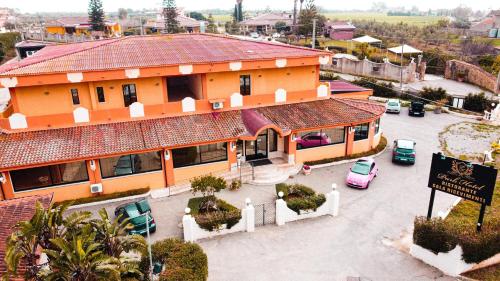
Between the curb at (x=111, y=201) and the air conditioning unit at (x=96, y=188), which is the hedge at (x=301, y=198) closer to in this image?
the curb at (x=111, y=201)

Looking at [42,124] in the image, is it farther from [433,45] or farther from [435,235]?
[433,45]

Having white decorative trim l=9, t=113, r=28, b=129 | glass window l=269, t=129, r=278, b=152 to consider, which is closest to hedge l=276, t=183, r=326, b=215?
glass window l=269, t=129, r=278, b=152

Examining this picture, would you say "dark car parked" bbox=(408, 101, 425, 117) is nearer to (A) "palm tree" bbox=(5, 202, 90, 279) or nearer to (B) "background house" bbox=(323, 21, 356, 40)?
(A) "palm tree" bbox=(5, 202, 90, 279)

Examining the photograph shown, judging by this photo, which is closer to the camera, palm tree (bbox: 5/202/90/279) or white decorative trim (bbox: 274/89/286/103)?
palm tree (bbox: 5/202/90/279)

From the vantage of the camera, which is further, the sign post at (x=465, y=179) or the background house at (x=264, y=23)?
the background house at (x=264, y=23)

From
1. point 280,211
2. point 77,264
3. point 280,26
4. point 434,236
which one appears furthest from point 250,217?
point 280,26

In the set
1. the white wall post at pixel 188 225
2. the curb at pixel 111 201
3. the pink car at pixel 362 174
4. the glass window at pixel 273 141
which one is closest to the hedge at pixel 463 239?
the pink car at pixel 362 174

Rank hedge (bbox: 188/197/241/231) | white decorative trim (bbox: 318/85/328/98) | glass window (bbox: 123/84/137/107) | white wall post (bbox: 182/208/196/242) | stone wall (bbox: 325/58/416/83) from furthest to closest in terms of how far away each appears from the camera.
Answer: stone wall (bbox: 325/58/416/83), white decorative trim (bbox: 318/85/328/98), glass window (bbox: 123/84/137/107), hedge (bbox: 188/197/241/231), white wall post (bbox: 182/208/196/242)

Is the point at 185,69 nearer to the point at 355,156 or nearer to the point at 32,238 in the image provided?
the point at 355,156
